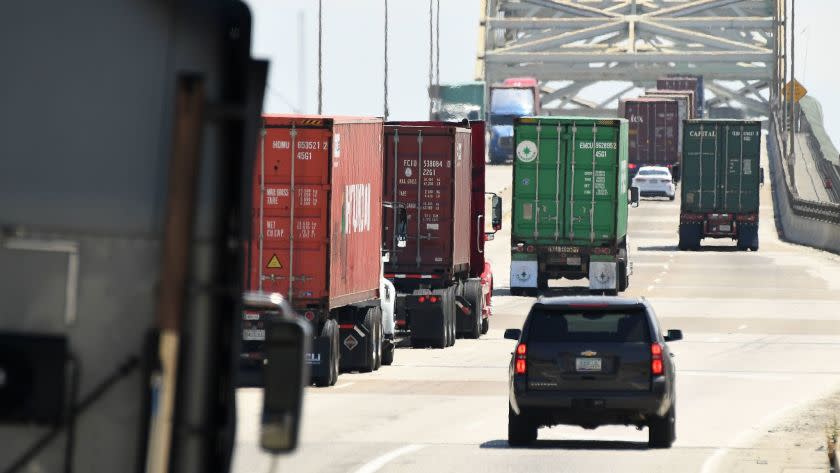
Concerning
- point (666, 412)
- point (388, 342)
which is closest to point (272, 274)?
point (388, 342)

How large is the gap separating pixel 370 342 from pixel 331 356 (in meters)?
2.20

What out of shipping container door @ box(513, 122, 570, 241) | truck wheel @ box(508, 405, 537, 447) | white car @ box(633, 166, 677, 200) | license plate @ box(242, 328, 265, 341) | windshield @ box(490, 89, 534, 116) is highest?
windshield @ box(490, 89, 534, 116)

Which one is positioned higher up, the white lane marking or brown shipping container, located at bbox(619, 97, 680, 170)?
brown shipping container, located at bbox(619, 97, 680, 170)

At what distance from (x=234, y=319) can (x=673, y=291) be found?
42991 millimetres

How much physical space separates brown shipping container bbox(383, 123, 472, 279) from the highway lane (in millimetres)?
1477

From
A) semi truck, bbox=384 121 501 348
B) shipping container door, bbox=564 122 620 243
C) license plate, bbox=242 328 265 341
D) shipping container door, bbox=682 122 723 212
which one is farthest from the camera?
shipping container door, bbox=682 122 723 212

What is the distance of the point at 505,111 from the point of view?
126062 millimetres

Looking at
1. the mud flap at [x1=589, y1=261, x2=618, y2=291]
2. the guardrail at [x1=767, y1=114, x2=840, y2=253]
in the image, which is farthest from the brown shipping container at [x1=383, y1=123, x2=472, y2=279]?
the guardrail at [x1=767, y1=114, x2=840, y2=253]

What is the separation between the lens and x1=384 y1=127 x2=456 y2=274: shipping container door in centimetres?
3300

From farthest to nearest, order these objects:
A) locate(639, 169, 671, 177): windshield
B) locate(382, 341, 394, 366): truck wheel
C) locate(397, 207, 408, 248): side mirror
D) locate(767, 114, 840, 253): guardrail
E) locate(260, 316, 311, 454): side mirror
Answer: locate(639, 169, 671, 177): windshield
locate(767, 114, 840, 253): guardrail
locate(382, 341, 394, 366): truck wheel
locate(397, 207, 408, 248): side mirror
locate(260, 316, 311, 454): side mirror

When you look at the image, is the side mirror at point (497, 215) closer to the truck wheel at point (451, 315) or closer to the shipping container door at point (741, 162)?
the truck wheel at point (451, 315)

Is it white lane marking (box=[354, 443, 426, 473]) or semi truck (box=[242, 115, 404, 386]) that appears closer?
white lane marking (box=[354, 443, 426, 473])

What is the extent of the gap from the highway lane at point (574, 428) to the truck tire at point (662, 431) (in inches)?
4.9

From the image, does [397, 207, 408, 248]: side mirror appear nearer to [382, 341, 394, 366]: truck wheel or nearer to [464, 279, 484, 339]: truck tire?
[382, 341, 394, 366]: truck wheel
